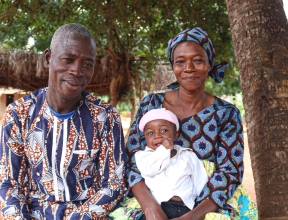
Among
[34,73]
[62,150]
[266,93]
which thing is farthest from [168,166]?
[34,73]

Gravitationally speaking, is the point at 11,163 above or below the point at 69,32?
below

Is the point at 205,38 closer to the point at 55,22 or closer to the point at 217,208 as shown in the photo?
the point at 217,208

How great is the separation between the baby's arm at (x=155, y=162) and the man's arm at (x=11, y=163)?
0.78m

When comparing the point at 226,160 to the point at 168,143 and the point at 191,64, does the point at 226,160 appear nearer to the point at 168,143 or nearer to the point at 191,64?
the point at 168,143

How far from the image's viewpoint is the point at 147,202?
239 centimetres

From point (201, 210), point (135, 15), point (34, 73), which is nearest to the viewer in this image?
point (201, 210)

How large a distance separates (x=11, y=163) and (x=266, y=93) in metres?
1.73

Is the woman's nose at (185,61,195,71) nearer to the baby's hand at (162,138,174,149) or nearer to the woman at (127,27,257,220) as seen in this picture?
the woman at (127,27,257,220)

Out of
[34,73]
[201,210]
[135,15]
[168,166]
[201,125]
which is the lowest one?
[201,210]

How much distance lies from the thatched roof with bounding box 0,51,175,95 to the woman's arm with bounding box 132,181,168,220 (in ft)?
27.7

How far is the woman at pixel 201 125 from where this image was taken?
247 cm

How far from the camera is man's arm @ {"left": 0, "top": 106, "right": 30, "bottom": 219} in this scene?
239cm

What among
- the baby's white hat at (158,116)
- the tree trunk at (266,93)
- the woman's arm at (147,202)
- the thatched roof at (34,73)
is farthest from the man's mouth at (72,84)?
the thatched roof at (34,73)

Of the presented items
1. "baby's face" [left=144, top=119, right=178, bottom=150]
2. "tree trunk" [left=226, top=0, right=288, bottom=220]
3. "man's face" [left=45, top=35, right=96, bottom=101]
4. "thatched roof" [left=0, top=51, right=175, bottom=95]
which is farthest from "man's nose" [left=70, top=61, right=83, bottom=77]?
"thatched roof" [left=0, top=51, right=175, bottom=95]
